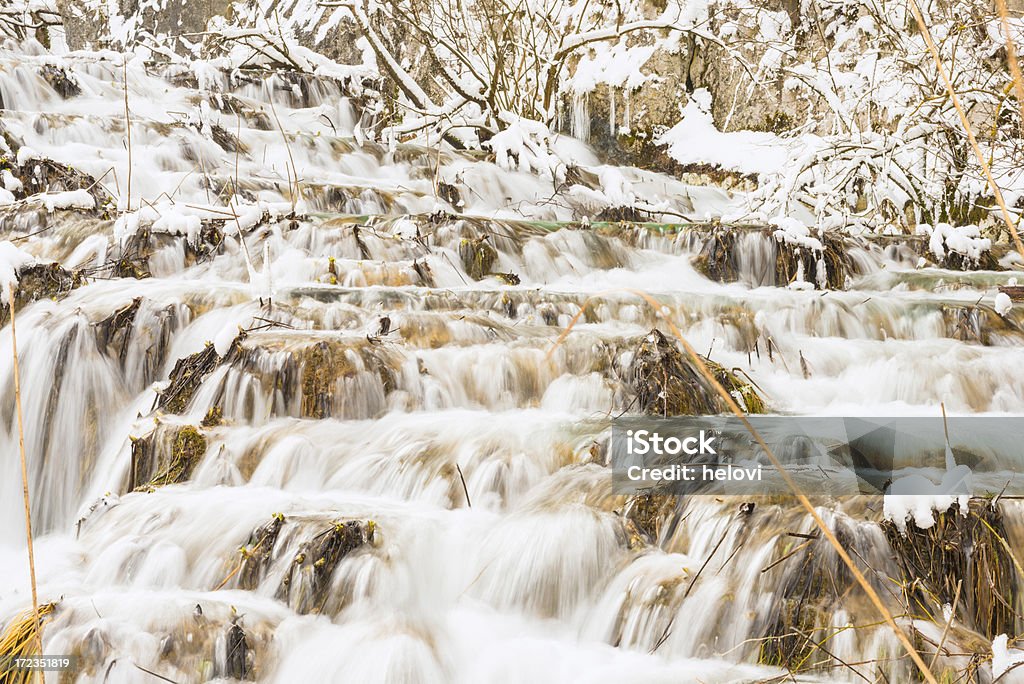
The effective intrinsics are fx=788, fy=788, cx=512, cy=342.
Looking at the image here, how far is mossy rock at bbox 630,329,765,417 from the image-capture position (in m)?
3.51

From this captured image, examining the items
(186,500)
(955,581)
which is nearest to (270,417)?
(186,500)

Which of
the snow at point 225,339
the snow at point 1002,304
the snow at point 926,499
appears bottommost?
the snow at point 926,499

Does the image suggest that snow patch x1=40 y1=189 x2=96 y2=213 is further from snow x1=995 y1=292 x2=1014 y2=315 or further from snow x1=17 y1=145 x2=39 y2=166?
snow x1=995 y1=292 x2=1014 y2=315

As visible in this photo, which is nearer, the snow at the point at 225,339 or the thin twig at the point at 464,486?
the thin twig at the point at 464,486

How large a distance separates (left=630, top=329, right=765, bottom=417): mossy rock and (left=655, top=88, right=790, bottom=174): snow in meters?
7.25

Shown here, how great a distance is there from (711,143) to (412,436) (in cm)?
895

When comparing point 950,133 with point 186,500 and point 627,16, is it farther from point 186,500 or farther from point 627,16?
point 186,500

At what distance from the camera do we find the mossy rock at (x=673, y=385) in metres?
3.51

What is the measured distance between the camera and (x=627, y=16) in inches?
470

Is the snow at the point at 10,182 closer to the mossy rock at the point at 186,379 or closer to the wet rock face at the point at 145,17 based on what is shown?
the mossy rock at the point at 186,379

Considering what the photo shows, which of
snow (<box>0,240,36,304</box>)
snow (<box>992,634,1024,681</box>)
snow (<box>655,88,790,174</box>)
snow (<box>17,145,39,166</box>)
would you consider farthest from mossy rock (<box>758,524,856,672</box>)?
snow (<box>655,88,790,174</box>)

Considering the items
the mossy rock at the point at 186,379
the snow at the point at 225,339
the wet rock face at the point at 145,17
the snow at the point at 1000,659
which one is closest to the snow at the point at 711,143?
the snow at the point at 225,339

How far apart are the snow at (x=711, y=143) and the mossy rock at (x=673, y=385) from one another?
286 inches

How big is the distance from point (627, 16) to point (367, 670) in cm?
1149
